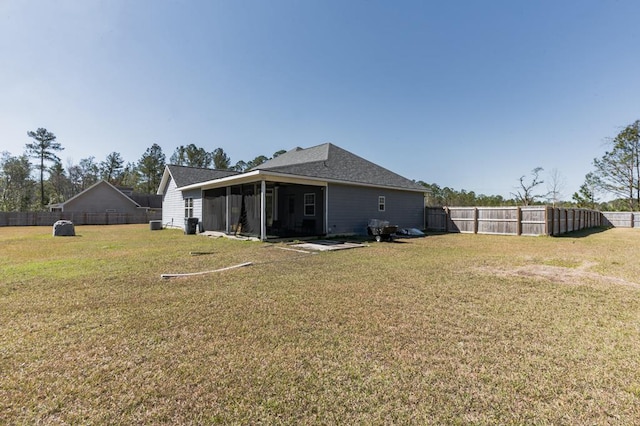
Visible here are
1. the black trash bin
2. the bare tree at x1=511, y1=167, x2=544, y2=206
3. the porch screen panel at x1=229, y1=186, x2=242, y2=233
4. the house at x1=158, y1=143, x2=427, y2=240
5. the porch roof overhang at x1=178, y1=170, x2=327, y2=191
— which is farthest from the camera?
the bare tree at x1=511, y1=167, x2=544, y2=206

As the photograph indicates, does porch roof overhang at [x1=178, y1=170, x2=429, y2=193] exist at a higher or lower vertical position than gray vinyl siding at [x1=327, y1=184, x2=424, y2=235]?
higher

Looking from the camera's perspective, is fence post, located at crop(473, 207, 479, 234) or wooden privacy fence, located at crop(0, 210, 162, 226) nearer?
fence post, located at crop(473, 207, 479, 234)

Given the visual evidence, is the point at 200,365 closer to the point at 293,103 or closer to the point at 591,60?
the point at 293,103

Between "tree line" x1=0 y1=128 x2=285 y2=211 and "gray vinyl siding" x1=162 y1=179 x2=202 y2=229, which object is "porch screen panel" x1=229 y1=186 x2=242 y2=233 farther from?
"tree line" x1=0 y1=128 x2=285 y2=211

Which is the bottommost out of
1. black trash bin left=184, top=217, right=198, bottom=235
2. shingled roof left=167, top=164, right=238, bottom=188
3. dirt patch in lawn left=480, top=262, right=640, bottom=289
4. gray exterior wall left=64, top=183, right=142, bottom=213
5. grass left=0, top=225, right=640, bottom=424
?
grass left=0, top=225, right=640, bottom=424

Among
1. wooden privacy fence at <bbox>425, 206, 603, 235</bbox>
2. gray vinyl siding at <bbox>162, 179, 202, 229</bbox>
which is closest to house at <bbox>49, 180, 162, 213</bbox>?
gray vinyl siding at <bbox>162, 179, 202, 229</bbox>

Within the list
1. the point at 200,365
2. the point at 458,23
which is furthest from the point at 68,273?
the point at 458,23

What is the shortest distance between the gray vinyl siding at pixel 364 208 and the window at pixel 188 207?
30.5ft

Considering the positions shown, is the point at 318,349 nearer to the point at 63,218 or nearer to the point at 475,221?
the point at 475,221

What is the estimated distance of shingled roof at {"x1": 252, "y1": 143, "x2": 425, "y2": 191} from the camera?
12.5 m

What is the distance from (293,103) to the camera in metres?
16.5

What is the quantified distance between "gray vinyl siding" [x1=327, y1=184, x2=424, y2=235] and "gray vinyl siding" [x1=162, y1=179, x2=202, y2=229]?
8.04 meters

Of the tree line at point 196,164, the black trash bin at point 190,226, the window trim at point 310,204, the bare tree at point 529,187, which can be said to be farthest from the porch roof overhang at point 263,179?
the bare tree at point 529,187

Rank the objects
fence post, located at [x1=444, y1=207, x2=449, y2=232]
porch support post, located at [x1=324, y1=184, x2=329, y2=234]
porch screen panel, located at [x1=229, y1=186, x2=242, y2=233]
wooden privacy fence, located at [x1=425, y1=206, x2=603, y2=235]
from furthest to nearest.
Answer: fence post, located at [x1=444, y1=207, x2=449, y2=232] → wooden privacy fence, located at [x1=425, y1=206, x2=603, y2=235] → porch screen panel, located at [x1=229, y1=186, x2=242, y2=233] → porch support post, located at [x1=324, y1=184, x2=329, y2=234]
